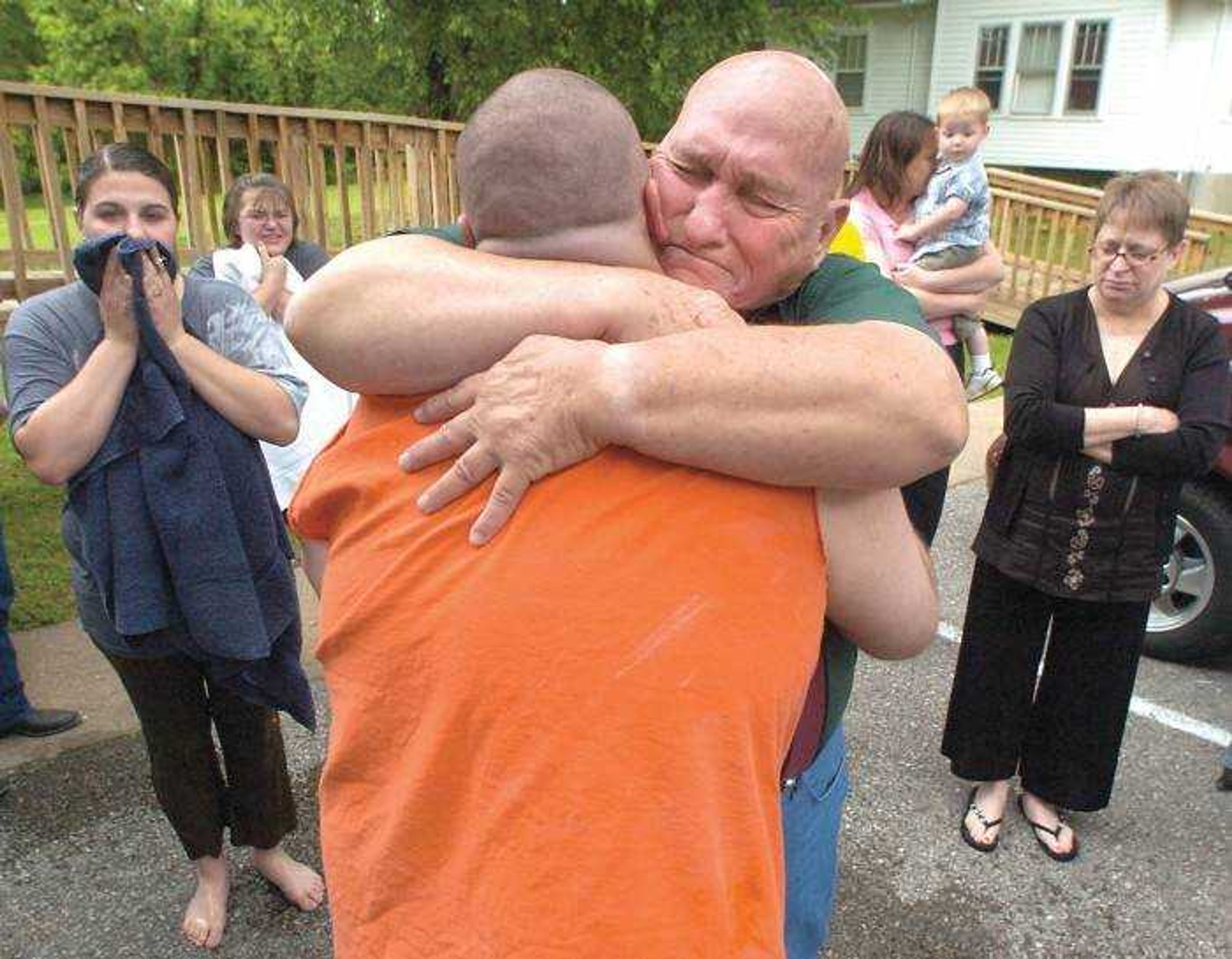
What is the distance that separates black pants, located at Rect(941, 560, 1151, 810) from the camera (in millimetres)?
2990

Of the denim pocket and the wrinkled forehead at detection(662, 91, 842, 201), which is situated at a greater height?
the wrinkled forehead at detection(662, 91, 842, 201)

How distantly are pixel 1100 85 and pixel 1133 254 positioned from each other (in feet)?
66.0

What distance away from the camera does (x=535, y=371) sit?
3.55 ft

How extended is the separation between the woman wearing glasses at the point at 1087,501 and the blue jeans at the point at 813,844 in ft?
5.18

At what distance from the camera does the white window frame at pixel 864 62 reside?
2241 centimetres

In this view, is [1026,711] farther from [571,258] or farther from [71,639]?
[71,639]

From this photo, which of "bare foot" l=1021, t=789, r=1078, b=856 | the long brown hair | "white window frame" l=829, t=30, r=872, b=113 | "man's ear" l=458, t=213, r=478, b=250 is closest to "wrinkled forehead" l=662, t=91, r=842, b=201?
"man's ear" l=458, t=213, r=478, b=250

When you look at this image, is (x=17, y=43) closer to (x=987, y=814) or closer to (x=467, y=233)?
(x=987, y=814)

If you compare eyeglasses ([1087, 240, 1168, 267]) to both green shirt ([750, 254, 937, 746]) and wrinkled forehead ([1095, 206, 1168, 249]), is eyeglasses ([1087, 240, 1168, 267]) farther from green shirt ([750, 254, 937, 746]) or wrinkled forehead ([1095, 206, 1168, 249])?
green shirt ([750, 254, 937, 746])

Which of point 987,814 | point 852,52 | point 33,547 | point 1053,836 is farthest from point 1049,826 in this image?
point 852,52

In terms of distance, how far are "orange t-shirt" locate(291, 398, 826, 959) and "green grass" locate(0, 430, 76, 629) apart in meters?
3.95

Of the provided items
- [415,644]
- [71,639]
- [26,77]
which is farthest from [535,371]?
[26,77]

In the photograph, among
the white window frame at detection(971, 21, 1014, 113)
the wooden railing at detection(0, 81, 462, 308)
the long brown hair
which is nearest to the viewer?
the long brown hair

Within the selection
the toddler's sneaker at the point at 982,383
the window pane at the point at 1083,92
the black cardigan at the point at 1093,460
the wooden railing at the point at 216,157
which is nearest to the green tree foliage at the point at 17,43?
the window pane at the point at 1083,92
